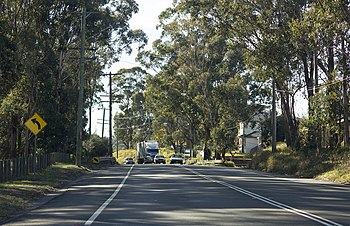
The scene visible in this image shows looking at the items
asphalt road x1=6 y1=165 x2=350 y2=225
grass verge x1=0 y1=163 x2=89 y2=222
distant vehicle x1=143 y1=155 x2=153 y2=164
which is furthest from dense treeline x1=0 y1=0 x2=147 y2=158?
distant vehicle x1=143 y1=155 x2=153 y2=164

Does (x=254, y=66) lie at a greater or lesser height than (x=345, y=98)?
greater

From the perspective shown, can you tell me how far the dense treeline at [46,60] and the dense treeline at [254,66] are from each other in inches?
355

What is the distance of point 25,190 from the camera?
2180 cm

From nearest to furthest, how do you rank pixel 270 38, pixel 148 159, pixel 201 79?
1. pixel 270 38
2. pixel 201 79
3. pixel 148 159

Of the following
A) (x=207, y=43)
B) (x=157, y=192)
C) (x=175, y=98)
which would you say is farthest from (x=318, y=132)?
(x=175, y=98)

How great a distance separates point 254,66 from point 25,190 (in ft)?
87.4

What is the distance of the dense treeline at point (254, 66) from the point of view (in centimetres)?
3672

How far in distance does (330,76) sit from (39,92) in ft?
64.0

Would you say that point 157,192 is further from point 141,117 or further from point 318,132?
point 141,117

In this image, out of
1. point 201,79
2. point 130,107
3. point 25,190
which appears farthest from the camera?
point 130,107

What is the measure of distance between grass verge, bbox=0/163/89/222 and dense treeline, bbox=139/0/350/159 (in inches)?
691

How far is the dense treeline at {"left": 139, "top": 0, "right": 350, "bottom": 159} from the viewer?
36.7m

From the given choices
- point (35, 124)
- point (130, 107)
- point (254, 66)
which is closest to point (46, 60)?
point (35, 124)

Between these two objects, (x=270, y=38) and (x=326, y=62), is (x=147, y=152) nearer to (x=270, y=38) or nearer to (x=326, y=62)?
(x=270, y=38)
